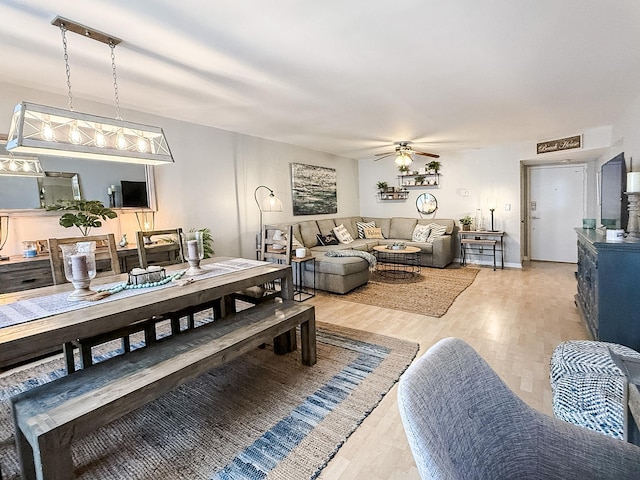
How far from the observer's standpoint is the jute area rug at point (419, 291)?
13.0 ft

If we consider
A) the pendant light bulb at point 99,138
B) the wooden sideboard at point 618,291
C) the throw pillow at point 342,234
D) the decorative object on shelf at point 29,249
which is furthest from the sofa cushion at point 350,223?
the pendant light bulb at point 99,138

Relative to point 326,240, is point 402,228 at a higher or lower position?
higher

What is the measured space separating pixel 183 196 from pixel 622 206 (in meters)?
4.93

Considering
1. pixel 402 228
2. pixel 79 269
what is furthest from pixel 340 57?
pixel 402 228

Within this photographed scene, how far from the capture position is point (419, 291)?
461 cm

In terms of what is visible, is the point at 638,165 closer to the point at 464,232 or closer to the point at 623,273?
the point at 623,273

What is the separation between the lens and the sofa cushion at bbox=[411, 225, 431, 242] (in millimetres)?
6547

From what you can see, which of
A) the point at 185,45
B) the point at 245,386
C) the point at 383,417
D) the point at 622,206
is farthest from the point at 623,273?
the point at 185,45

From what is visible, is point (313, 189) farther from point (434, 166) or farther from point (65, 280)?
point (65, 280)

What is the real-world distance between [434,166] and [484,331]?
4322 mm

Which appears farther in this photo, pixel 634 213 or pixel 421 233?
pixel 421 233

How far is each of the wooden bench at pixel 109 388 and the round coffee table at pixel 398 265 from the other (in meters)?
3.69

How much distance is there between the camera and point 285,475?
1.54 metres

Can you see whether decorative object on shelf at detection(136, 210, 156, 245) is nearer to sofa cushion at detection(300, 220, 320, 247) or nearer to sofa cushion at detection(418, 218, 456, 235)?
sofa cushion at detection(300, 220, 320, 247)
